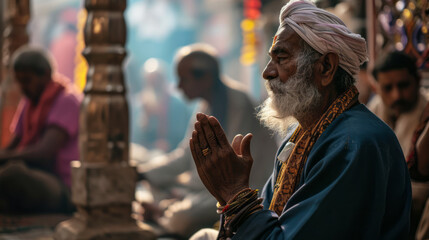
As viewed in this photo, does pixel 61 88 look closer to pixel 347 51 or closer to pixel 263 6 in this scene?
pixel 347 51

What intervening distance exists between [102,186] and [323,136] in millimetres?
2272

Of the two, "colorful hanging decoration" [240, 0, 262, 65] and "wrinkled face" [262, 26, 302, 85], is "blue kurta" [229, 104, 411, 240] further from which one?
"colorful hanging decoration" [240, 0, 262, 65]

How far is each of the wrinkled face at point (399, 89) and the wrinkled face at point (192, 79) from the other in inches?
98.5

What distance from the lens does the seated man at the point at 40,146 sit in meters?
5.75

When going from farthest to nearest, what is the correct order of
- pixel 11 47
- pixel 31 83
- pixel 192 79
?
pixel 11 47
pixel 192 79
pixel 31 83

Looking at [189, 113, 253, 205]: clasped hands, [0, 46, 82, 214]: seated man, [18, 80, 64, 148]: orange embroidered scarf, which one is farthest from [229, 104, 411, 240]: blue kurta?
[18, 80, 64, 148]: orange embroidered scarf

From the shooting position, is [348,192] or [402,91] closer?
[348,192]

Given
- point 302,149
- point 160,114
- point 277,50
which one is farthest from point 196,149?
point 160,114

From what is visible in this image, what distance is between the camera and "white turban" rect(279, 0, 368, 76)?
2562 mm

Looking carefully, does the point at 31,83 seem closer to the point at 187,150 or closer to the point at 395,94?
the point at 187,150

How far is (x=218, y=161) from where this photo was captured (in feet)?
8.27

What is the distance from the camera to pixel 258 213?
2.43 m

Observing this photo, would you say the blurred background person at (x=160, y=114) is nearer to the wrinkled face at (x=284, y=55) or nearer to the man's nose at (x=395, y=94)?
the man's nose at (x=395, y=94)

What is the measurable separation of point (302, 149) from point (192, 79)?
4.27 metres
